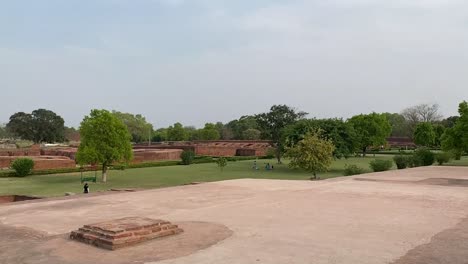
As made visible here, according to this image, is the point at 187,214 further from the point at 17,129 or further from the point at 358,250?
the point at 17,129

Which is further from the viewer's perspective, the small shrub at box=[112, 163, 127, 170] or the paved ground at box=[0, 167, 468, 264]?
the small shrub at box=[112, 163, 127, 170]

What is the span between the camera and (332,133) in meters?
30.5

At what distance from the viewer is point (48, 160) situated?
32.2m

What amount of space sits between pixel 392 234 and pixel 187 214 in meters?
4.22

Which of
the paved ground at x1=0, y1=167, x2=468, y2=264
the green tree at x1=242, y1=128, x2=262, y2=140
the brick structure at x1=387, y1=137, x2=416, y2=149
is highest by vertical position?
the green tree at x1=242, y1=128, x2=262, y2=140

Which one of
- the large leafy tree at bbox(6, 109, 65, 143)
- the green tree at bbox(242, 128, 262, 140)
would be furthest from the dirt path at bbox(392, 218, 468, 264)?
the large leafy tree at bbox(6, 109, 65, 143)

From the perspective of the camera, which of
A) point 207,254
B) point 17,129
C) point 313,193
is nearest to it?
point 207,254

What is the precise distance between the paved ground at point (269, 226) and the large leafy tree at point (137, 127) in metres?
69.0

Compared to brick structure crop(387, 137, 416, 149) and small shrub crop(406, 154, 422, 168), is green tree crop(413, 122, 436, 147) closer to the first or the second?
→ brick structure crop(387, 137, 416, 149)

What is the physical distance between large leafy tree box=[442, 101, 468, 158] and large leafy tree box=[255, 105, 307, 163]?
14.0 m

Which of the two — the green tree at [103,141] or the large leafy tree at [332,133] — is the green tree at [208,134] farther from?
the green tree at [103,141]

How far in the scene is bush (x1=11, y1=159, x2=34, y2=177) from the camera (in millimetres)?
27766

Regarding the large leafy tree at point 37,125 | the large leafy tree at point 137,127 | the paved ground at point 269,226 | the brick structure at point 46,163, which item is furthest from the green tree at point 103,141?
the large leafy tree at point 137,127

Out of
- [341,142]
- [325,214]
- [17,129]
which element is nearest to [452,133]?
[341,142]
